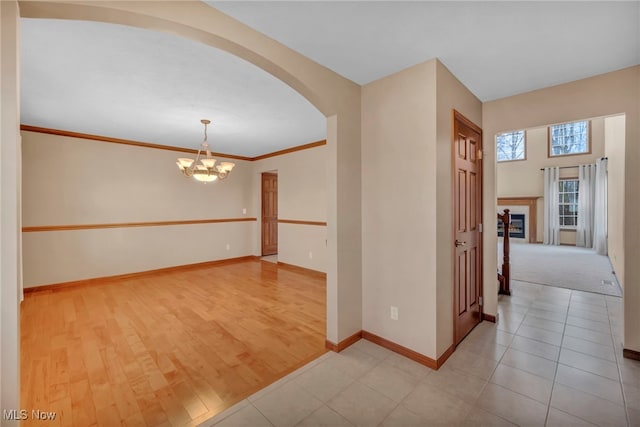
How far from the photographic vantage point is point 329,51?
2.14 meters

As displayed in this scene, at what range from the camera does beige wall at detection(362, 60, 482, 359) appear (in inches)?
87.2

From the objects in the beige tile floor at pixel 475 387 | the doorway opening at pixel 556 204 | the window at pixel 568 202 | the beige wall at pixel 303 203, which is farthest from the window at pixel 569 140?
the beige wall at pixel 303 203

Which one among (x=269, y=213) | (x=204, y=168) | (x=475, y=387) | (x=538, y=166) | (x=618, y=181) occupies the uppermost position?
(x=538, y=166)

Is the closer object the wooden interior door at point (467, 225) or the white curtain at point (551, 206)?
the wooden interior door at point (467, 225)

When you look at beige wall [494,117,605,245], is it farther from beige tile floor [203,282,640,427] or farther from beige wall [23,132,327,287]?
beige wall [23,132,327,287]

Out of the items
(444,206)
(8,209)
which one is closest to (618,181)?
(444,206)

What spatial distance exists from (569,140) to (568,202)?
1.95 meters

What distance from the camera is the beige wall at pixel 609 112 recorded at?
2312 millimetres

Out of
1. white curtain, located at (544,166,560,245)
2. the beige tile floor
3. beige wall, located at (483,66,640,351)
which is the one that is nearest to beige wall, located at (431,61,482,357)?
the beige tile floor

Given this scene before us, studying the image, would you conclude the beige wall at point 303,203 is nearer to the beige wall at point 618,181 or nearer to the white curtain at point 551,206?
the beige wall at point 618,181

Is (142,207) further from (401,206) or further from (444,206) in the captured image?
(444,206)

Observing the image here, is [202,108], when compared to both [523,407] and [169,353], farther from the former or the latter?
[523,407]

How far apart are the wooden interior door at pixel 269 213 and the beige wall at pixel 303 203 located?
627 mm

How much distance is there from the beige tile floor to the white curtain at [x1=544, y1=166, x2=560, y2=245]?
732cm
